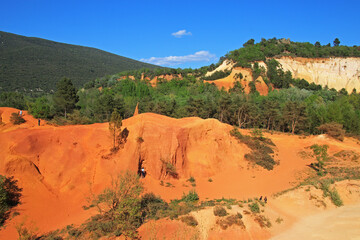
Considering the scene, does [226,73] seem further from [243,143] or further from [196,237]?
[196,237]

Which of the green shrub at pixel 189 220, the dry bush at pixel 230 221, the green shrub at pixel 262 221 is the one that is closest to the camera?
the green shrub at pixel 189 220

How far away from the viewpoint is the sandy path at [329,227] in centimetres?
1281

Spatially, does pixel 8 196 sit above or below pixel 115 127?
below

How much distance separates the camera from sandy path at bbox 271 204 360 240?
1281 centimetres

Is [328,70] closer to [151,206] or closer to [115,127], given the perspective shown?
[115,127]

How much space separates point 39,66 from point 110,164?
78549mm

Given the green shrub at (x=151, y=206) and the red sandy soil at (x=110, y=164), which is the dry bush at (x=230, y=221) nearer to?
the red sandy soil at (x=110, y=164)

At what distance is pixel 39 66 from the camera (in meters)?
81.6

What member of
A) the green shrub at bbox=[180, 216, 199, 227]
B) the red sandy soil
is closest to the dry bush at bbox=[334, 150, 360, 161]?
the red sandy soil

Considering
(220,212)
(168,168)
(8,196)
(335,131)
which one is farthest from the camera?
(335,131)

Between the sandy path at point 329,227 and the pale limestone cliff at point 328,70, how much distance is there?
206ft

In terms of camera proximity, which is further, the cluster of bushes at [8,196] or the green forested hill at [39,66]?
the green forested hill at [39,66]

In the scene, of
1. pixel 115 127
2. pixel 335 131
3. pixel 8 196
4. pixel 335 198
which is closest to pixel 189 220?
pixel 115 127

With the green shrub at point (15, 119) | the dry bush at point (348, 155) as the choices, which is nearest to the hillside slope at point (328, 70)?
the dry bush at point (348, 155)
